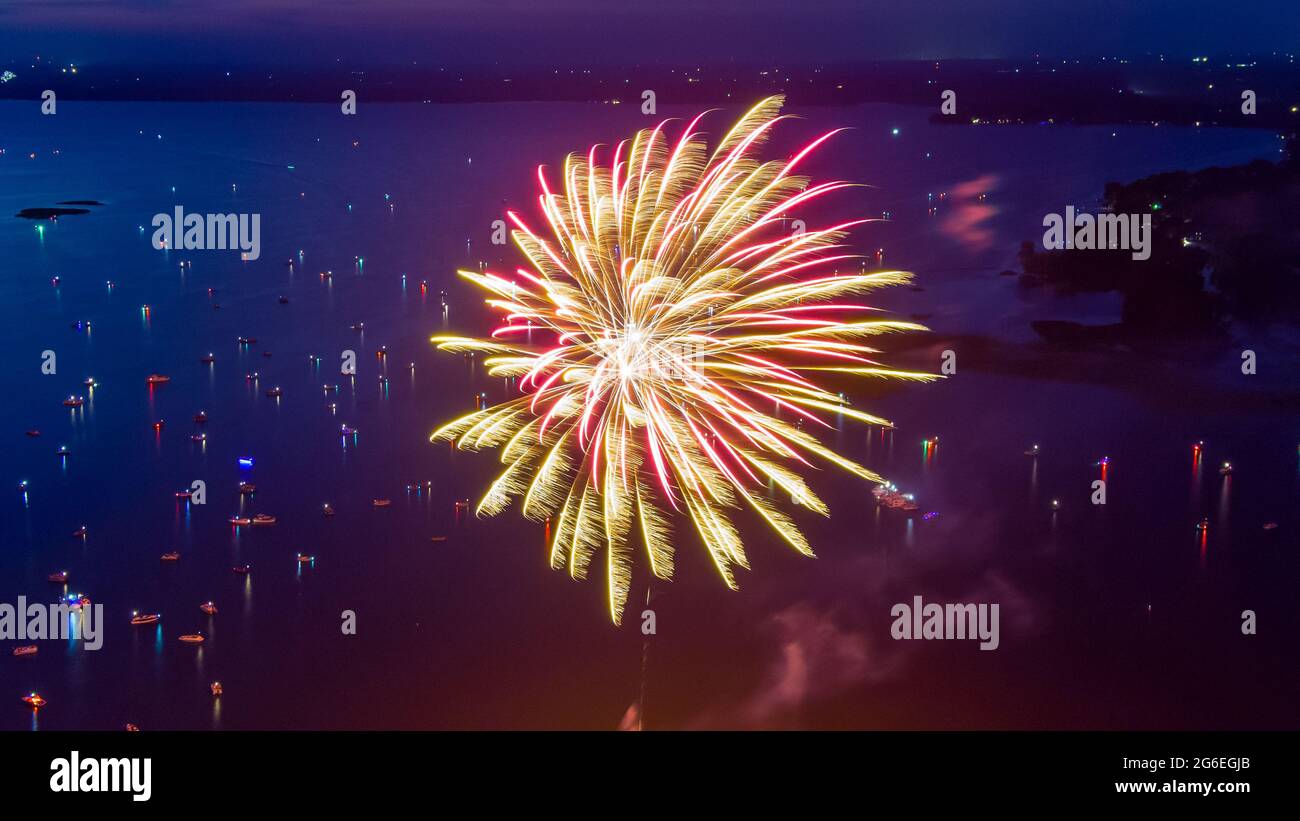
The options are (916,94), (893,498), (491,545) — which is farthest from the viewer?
(916,94)

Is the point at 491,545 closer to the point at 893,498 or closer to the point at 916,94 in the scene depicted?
the point at 893,498

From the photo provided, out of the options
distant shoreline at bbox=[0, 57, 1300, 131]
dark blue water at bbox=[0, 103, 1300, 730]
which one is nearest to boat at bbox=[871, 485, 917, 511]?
dark blue water at bbox=[0, 103, 1300, 730]

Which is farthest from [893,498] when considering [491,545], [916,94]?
[916,94]

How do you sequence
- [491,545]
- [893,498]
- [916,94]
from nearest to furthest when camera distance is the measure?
[491,545], [893,498], [916,94]

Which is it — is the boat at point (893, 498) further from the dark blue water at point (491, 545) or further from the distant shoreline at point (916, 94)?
the distant shoreline at point (916, 94)

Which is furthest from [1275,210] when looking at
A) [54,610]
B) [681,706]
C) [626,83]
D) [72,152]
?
[626,83]

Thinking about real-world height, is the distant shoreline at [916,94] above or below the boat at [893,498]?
above

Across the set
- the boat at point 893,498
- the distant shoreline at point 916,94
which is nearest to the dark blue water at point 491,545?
the boat at point 893,498

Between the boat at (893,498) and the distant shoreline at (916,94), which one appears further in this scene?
the distant shoreline at (916,94)
